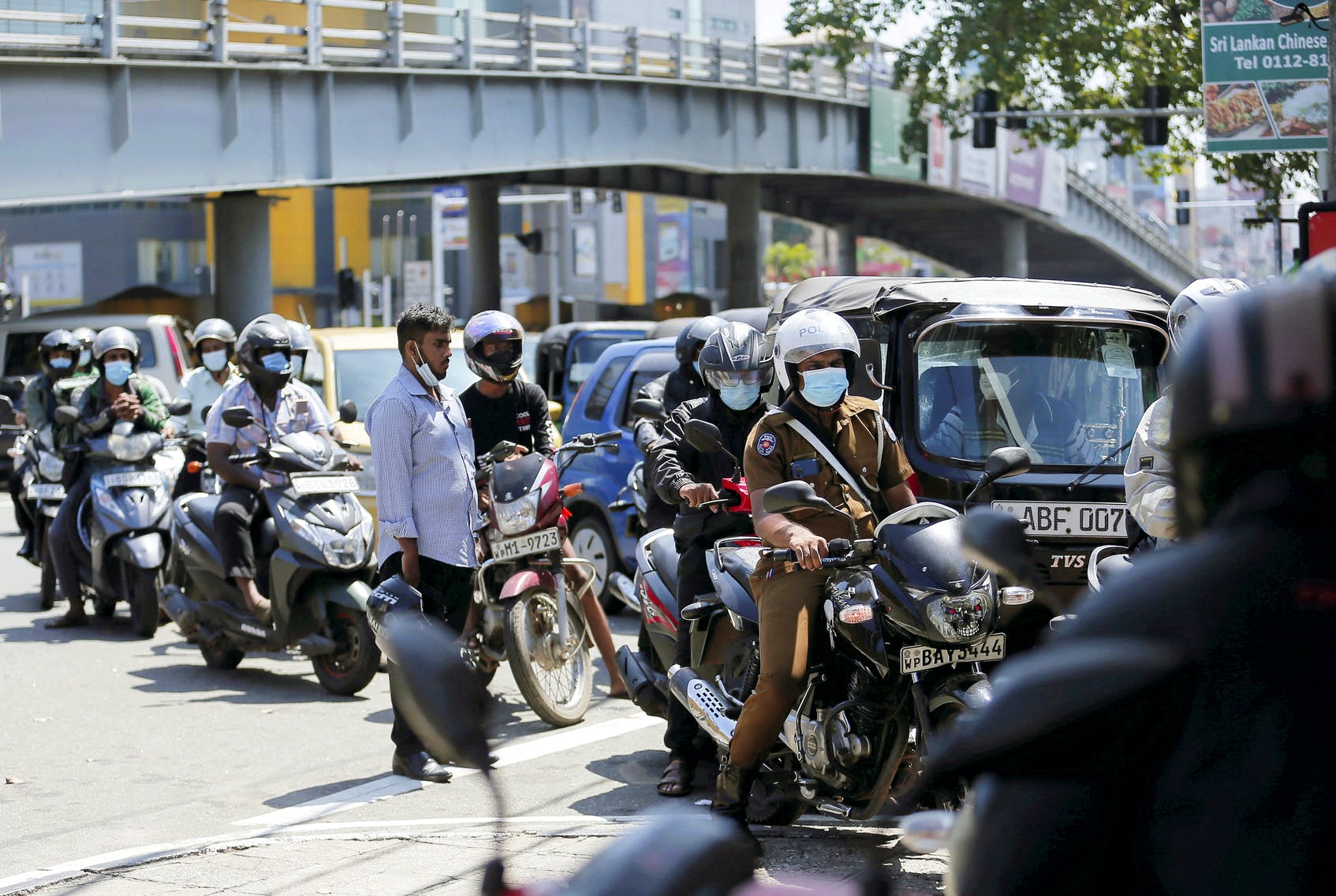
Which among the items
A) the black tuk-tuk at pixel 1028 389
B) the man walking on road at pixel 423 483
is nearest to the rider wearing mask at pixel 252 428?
the man walking on road at pixel 423 483

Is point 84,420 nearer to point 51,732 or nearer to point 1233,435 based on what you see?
point 51,732

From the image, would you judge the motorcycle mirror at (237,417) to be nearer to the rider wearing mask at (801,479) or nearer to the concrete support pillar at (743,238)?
the rider wearing mask at (801,479)

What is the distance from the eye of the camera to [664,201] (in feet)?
303

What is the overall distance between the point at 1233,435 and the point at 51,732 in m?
7.43

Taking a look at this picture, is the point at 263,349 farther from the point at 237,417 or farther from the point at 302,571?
the point at 302,571

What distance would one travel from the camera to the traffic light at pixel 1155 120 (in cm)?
2525

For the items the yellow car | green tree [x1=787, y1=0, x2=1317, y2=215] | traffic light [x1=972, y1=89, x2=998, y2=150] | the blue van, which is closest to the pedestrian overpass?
green tree [x1=787, y1=0, x2=1317, y2=215]

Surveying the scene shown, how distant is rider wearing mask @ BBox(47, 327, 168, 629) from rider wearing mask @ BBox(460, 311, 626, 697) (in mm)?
3655

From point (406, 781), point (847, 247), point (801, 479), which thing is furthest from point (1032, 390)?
point (847, 247)

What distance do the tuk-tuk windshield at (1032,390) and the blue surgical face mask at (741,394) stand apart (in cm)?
113

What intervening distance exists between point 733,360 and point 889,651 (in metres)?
1.86

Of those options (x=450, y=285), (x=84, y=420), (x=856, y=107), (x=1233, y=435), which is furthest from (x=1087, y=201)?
(x=1233, y=435)

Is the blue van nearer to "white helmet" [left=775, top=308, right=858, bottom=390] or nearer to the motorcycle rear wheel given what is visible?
the motorcycle rear wheel

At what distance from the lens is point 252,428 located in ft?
31.8
